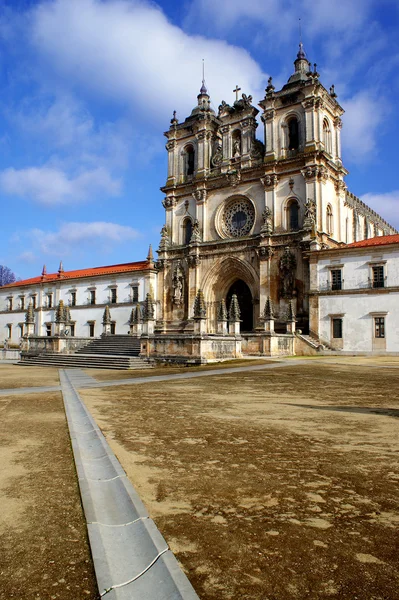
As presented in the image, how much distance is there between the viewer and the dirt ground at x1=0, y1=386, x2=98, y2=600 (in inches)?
97.2

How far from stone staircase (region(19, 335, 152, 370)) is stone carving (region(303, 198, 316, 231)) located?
53.5 ft

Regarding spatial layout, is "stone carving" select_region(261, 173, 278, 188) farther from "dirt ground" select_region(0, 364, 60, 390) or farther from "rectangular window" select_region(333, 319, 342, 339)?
"dirt ground" select_region(0, 364, 60, 390)

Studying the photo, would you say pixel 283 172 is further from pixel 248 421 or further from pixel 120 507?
pixel 120 507

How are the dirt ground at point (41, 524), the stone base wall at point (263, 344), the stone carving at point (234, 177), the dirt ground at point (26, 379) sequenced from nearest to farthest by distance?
the dirt ground at point (41, 524) < the dirt ground at point (26, 379) < the stone base wall at point (263, 344) < the stone carving at point (234, 177)

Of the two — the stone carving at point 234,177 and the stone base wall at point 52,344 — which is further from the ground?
the stone carving at point 234,177

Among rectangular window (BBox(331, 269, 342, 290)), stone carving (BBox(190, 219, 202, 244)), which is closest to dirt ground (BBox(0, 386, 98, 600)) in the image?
rectangular window (BBox(331, 269, 342, 290))

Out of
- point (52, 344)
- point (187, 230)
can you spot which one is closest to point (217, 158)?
point (187, 230)

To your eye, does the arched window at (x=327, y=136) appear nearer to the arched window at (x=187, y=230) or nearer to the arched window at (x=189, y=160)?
the arched window at (x=189, y=160)

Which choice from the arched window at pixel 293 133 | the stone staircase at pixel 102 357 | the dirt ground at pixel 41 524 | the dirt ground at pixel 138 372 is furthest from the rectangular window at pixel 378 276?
the dirt ground at pixel 41 524

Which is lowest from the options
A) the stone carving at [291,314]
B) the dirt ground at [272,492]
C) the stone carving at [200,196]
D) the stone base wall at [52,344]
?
the dirt ground at [272,492]

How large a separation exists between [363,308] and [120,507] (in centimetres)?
3137

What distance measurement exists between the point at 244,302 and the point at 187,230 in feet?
32.8

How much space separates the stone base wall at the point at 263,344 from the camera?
2898cm

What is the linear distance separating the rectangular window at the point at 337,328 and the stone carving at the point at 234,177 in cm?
1658
